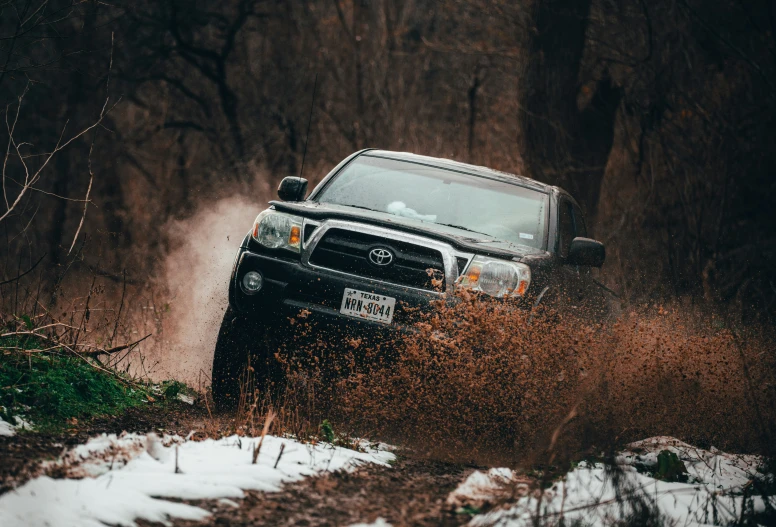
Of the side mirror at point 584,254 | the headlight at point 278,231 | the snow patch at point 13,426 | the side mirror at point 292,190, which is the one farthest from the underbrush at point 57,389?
the side mirror at point 584,254

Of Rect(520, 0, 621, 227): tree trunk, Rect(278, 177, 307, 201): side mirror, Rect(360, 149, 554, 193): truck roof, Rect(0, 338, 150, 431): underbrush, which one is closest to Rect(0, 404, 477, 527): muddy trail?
Rect(0, 338, 150, 431): underbrush

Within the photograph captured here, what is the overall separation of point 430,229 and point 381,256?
0.38 meters

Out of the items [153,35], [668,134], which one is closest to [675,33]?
[668,134]

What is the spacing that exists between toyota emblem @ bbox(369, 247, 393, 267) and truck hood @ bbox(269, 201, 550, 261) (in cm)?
18

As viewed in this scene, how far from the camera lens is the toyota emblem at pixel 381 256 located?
5.87m

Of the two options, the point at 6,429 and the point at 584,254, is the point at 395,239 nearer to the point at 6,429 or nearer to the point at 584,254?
the point at 584,254

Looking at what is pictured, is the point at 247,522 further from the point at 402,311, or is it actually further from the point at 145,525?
the point at 402,311

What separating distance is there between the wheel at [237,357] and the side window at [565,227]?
230cm

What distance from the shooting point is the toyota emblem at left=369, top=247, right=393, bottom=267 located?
5.87 metres

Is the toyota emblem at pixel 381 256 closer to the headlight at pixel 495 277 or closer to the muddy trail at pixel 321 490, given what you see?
the headlight at pixel 495 277

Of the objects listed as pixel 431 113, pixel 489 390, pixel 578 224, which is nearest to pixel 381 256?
pixel 489 390

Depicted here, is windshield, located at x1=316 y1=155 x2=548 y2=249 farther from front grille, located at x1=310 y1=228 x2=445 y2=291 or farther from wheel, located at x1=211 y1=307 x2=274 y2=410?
wheel, located at x1=211 y1=307 x2=274 y2=410

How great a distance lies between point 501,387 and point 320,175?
63.3ft

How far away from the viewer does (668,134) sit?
16.3 m
